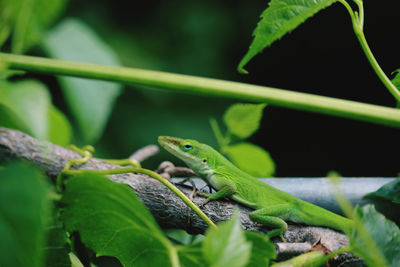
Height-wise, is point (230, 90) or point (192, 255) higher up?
point (230, 90)

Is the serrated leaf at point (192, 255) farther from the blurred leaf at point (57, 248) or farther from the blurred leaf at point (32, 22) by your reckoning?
the blurred leaf at point (32, 22)

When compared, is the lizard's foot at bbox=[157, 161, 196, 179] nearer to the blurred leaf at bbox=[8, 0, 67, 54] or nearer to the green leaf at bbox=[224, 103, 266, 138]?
the green leaf at bbox=[224, 103, 266, 138]

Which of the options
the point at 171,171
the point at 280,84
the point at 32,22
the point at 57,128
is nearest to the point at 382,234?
the point at 171,171

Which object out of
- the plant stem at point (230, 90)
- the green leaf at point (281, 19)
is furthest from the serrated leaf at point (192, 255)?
the green leaf at point (281, 19)

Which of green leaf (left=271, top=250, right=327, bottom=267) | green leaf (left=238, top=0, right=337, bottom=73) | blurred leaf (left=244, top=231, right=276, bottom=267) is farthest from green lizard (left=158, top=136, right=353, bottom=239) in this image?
green leaf (left=238, top=0, right=337, bottom=73)

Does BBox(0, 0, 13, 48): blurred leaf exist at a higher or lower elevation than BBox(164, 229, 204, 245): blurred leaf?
higher

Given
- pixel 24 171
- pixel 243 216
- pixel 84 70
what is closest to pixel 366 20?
pixel 243 216

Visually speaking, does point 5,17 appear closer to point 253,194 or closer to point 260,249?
point 260,249
